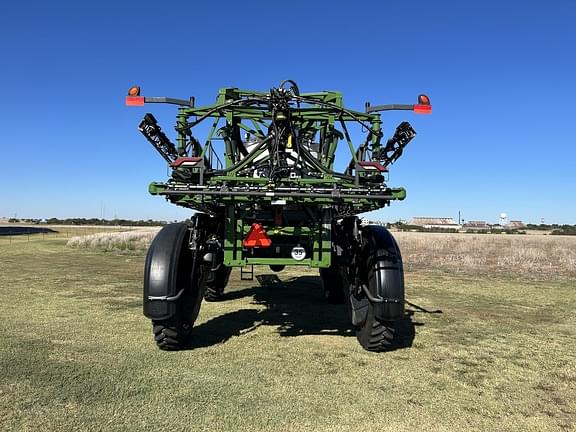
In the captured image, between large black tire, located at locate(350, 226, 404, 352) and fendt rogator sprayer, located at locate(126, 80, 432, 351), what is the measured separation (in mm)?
12

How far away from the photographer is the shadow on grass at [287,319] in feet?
21.2

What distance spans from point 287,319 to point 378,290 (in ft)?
8.14

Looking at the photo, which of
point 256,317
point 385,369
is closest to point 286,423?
point 385,369

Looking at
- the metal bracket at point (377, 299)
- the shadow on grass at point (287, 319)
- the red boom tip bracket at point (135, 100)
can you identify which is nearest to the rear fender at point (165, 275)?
the shadow on grass at point (287, 319)

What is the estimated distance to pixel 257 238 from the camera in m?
5.44

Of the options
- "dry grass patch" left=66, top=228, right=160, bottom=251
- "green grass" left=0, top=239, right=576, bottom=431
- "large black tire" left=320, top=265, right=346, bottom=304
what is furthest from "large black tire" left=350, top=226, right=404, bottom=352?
"dry grass patch" left=66, top=228, right=160, bottom=251

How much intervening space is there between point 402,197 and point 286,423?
255 centimetres

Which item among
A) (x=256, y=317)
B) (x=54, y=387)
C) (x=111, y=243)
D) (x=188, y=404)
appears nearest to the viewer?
(x=188, y=404)

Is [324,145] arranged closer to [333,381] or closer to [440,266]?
[333,381]

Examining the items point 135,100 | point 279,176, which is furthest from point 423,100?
point 135,100

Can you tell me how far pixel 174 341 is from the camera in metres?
5.47

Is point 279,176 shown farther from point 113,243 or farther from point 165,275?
point 113,243

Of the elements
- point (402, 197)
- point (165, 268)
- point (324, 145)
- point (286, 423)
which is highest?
point (324, 145)

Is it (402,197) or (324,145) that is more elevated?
(324,145)
